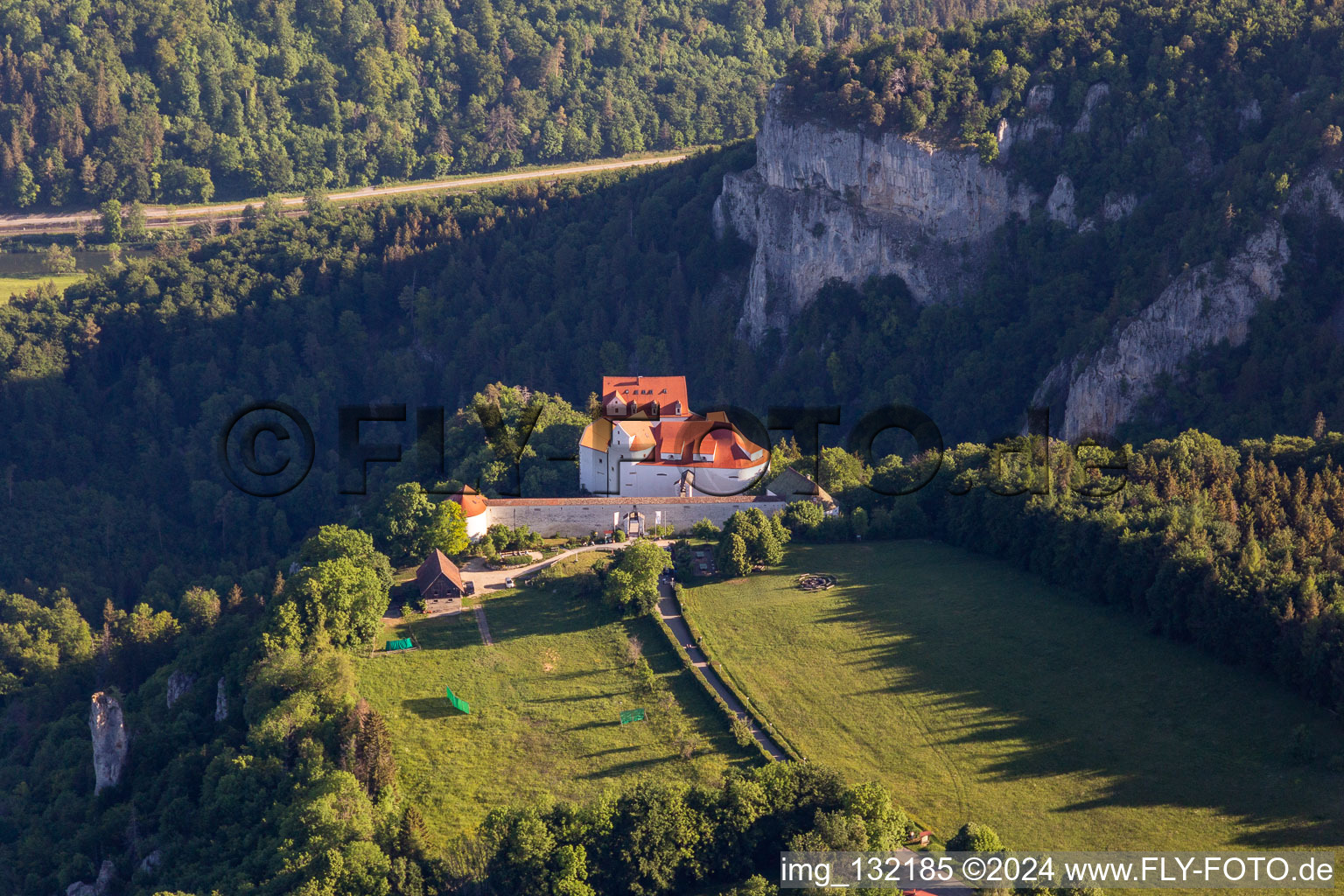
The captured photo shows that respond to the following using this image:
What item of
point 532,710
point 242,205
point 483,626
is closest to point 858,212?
point 483,626

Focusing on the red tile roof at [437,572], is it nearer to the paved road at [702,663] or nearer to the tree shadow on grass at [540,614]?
the tree shadow on grass at [540,614]

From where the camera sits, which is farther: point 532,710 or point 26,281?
point 26,281

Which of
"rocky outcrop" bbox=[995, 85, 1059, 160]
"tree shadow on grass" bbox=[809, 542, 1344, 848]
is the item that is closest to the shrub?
"tree shadow on grass" bbox=[809, 542, 1344, 848]

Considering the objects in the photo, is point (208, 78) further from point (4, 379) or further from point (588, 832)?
point (588, 832)

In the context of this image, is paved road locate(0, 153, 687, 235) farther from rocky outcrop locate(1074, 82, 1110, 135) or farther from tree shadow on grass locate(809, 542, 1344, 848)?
tree shadow on grass locate(809, 542, 1344, 848)

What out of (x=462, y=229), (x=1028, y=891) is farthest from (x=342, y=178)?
(x=1028, y=891)

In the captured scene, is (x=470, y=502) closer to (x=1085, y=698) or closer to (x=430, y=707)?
(x=430, y=707)

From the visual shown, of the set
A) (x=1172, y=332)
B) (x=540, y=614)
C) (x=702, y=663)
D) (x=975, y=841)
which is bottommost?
(x=975, y=841)
